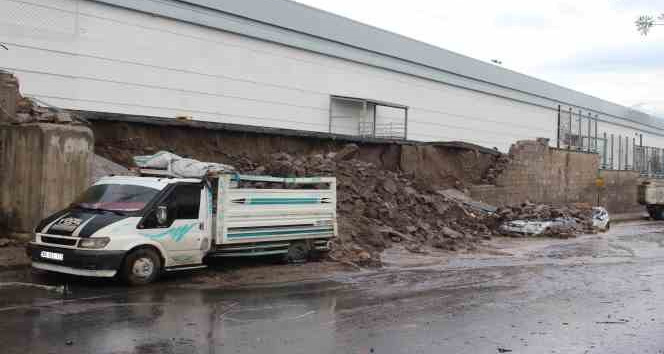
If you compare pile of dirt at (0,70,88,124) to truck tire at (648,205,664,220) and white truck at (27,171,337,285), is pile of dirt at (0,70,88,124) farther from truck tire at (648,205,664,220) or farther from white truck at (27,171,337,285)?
truck tire at (648,205,664,220)

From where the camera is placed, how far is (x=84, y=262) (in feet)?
31.5

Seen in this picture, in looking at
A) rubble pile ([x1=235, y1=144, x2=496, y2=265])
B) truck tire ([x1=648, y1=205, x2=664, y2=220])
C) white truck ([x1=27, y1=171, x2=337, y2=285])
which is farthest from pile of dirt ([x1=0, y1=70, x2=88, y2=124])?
truck tire ([x1=648, y1=205, x2=664, y2=220])

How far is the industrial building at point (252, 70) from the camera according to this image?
22.2m

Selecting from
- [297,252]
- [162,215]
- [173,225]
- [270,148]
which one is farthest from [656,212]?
[162,215]

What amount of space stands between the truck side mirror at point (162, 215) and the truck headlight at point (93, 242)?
3.54ft

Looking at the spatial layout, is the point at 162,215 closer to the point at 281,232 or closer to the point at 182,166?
the point at 182,166

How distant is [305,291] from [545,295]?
156 inches

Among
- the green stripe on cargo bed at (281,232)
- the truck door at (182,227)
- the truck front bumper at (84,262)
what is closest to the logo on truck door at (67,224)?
the truck front bumper at (84,262)

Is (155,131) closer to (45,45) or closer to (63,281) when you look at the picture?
(45,45)

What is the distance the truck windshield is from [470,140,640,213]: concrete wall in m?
18.1

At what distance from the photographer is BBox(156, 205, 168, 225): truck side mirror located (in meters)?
10.6

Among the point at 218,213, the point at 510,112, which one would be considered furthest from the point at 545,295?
the point at 510,112

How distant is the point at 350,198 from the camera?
18438 mm

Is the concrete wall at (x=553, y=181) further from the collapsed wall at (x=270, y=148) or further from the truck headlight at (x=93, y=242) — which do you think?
the truck headlight at (x=93, y=242)
